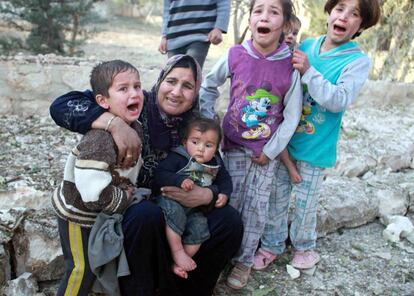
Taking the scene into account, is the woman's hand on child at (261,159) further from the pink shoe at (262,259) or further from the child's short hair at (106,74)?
the child's short hair at (106,74)

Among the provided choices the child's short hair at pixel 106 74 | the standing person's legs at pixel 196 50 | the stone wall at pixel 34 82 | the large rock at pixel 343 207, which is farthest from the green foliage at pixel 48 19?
the child's short hair at pixel 106 74

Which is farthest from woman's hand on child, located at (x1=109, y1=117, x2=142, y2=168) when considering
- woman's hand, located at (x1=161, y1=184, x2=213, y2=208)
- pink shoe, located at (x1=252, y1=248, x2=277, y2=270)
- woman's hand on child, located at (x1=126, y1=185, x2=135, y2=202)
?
pink shoe, located at (x1=252, y1=248, x2=277, y2=270)

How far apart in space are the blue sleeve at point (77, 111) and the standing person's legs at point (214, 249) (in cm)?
69

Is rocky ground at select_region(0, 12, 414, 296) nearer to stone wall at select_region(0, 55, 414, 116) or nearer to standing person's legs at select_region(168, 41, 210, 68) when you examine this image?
stone wall at select_region(0, 55, 414, 116)

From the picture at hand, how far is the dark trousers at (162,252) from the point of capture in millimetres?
1836

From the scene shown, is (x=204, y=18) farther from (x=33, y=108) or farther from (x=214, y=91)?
(x=33, y=108)

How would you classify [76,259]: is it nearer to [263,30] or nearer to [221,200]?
[221,200]

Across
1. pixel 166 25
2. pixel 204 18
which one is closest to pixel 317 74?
pixel 204 18


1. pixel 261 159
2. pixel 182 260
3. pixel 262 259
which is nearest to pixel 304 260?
pixel 262 259

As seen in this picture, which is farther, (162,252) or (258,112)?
(258,112)

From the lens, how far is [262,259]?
2551mm

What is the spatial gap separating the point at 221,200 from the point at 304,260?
2.69 ft

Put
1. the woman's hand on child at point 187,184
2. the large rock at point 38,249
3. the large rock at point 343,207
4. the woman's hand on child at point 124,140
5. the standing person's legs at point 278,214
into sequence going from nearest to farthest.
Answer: the woman's hand on child at point 124,140
the woman's hand on child at point 187,184
the large rock at point 38,249
the standing person's legs at point 278,214
the large rock at point 343,207

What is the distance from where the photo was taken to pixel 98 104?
1.90 m
